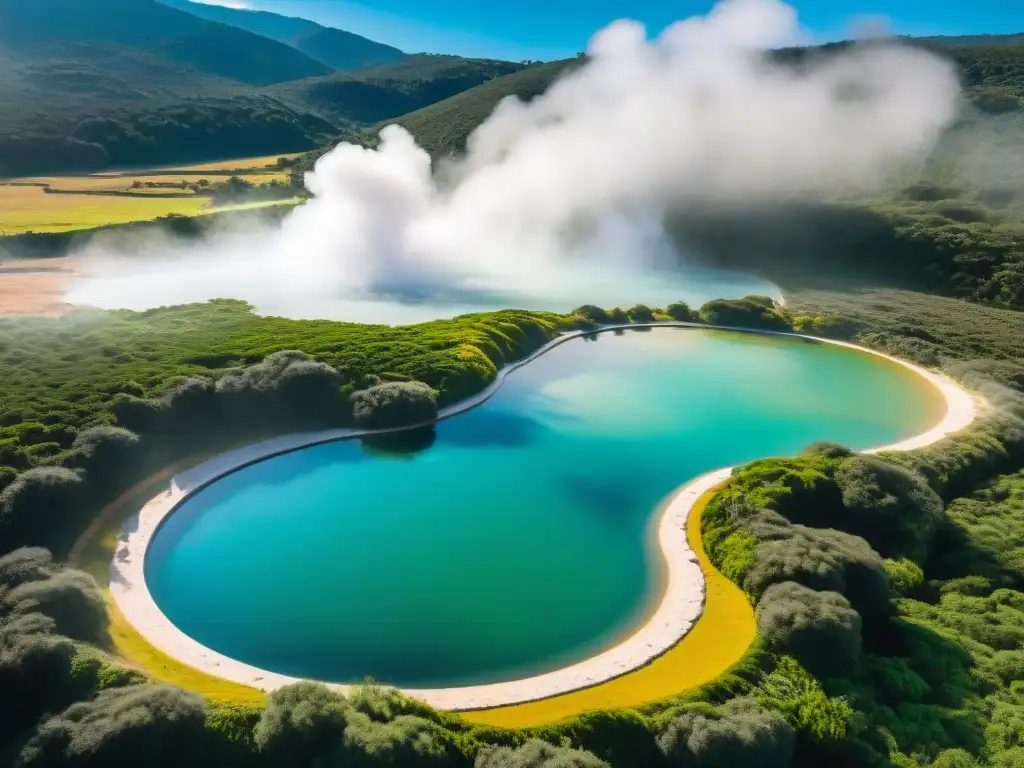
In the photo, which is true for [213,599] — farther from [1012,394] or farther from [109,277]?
[109,277]

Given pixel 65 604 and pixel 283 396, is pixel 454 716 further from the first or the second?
pixel 283 396

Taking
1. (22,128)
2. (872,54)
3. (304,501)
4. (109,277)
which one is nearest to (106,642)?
(304,501)

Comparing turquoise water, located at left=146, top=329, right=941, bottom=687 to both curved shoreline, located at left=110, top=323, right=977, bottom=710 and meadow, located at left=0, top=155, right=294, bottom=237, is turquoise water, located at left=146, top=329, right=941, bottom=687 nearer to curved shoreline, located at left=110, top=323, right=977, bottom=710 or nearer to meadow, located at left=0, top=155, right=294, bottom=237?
curved shoreline, located at left=110, top=323, right=977, bottom=710

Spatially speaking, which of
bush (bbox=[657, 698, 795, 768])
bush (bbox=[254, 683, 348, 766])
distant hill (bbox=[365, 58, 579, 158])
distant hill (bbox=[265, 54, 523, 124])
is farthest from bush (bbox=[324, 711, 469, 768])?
distant hill (bbox=[265, 54, 523, 124])

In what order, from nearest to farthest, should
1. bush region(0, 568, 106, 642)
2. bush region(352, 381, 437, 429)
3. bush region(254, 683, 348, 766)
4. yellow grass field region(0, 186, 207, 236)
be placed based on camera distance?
bush region(254, 683, 348, 766) < bush region(0, 568, 106, 642) < bush region(352, 381, 437, 429) < yellow grass field region(0, 186, 207, 236)

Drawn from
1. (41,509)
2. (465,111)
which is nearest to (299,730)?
(41,509)

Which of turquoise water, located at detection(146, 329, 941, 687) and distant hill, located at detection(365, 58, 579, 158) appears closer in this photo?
turquoise water, located at detection(146, 329, 941, 687)
